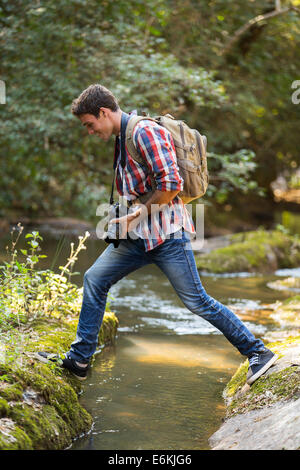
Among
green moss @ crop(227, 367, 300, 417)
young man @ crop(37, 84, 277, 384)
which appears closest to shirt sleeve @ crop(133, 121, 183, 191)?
young man @ crop(37, 84, 277, 384)

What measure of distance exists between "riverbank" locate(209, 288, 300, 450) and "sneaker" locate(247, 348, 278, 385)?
3 cm

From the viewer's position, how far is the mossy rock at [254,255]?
1075cm

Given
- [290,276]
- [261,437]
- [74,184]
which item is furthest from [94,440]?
[74,184]

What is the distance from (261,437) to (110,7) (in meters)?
9.04

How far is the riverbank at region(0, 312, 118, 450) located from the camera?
3.18 meters

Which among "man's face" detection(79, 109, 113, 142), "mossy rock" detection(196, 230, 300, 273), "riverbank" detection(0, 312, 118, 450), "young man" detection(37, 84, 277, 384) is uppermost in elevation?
Result: "man's face" detection(79, 109, 113, 142)

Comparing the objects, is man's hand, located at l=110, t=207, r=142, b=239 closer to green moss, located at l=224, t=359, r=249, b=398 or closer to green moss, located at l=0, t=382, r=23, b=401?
green moss, located at l=0, t=382, r=23, b=401

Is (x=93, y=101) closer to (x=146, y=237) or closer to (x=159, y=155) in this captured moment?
(x=159, y=155)

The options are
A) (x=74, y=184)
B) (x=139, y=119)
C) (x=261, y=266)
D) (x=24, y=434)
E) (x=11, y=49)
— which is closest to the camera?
(x=24, y=434)

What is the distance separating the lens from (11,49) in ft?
33.8

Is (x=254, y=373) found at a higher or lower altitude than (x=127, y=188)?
lower

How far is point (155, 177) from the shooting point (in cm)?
367

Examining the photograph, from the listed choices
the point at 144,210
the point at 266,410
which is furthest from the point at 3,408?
the point at 266,410

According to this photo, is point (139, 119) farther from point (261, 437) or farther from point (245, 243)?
point (245, 243)
